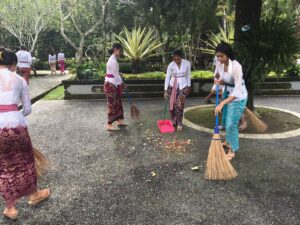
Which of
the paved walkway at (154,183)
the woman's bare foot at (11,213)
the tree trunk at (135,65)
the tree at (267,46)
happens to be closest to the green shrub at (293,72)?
the tree at (267,46)

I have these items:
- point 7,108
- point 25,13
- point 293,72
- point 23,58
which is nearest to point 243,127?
point 7,108

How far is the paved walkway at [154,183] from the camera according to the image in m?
3.39

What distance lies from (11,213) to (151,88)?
7.55 meters

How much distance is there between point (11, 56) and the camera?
3.29m

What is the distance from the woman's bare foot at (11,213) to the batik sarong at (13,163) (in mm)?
51

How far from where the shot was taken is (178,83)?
6320 millimetres

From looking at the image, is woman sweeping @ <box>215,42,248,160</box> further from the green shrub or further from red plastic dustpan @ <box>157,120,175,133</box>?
the green shrub

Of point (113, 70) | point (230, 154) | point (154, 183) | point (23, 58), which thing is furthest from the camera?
point (23, 58)

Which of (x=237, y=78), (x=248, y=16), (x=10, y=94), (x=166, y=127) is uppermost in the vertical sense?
(x=248, y=16)

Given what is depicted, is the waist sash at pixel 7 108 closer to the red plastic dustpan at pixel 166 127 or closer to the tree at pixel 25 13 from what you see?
the red plastic dustpan at pixel 166 127

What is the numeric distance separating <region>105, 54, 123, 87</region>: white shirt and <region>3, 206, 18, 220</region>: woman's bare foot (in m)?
3.46

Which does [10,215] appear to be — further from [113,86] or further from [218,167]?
[113,86]

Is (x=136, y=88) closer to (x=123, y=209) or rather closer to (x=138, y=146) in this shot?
(x=138, y=146)

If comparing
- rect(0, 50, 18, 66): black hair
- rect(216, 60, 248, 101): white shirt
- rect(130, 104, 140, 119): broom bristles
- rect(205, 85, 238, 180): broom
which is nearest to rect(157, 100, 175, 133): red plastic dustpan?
rect(130, 104, 140, 119): broom bristles
